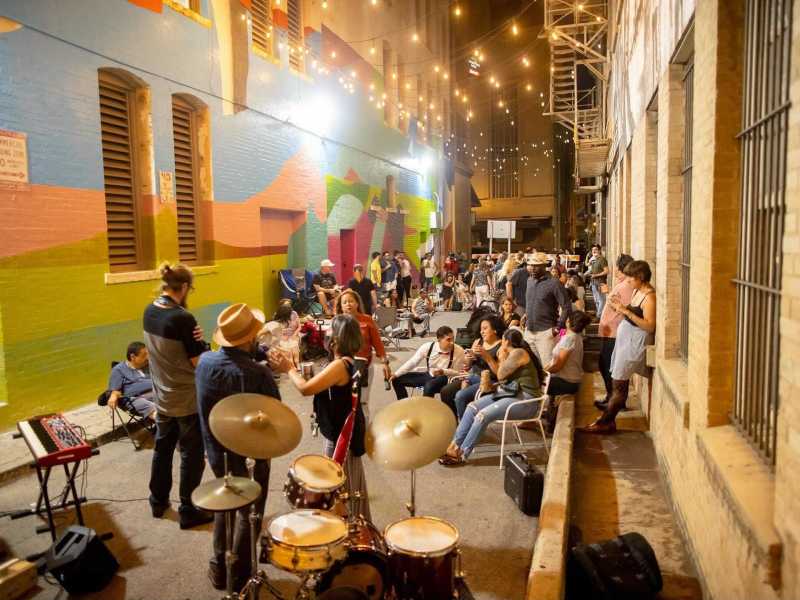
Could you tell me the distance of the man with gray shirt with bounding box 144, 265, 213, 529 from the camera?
4.92m

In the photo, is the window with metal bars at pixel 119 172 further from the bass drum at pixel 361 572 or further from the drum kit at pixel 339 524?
the bass drum at pixel 361 572

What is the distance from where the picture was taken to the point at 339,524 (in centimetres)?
348

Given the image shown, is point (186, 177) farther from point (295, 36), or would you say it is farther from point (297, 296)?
point (295, 36)

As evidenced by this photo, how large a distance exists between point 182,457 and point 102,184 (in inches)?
202

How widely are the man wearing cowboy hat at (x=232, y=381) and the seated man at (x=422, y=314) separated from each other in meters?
10.3

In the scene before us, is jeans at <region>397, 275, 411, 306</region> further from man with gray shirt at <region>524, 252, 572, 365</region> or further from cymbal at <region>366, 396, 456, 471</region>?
cymbal at <region>366, 396, 456, 471</region>

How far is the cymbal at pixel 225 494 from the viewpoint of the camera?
3281 mm

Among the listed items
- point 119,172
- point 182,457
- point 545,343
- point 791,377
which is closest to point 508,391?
point 545,343

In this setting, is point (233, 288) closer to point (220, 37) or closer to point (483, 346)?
point (220, 37)

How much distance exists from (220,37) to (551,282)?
7.75 meters

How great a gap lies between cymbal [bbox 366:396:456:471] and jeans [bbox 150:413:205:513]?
2039mm

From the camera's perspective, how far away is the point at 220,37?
37.4 ft

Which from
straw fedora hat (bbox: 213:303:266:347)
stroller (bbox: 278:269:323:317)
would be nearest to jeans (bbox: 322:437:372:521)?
straw fedora hat (bbox: 213:303:266:347)

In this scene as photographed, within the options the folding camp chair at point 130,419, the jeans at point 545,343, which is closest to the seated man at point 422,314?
the jeans at point 545,343
